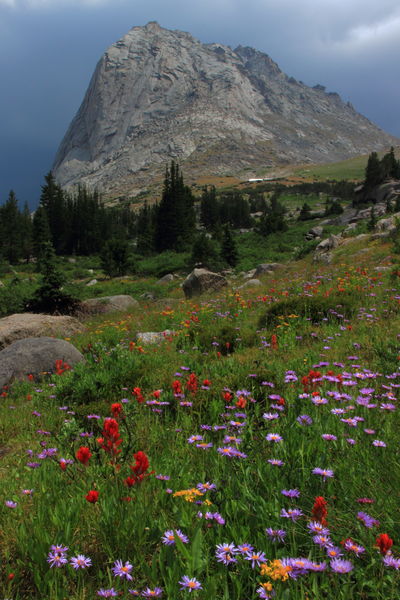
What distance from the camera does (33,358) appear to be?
6.99 m

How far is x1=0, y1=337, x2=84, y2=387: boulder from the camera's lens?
6691mm

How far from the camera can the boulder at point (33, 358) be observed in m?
6.69

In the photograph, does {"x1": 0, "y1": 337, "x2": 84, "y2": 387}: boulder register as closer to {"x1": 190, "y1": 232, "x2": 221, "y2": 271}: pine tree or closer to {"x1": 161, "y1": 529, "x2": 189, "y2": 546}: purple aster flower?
{"x1": 161, "y1": 529, "x2": 189, "y2": 546}: purple aster flower

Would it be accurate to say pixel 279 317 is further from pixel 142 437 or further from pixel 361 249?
pixel 361 249

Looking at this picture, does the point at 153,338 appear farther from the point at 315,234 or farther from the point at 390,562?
the point at 315,234

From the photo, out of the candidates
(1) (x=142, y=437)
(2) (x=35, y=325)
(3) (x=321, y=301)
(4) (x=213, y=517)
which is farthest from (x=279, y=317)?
(2) (x=35, y=325)

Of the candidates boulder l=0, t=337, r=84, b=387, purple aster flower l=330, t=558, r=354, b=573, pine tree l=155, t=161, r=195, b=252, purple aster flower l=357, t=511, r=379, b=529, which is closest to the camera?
purple aster flower l=330, t=558, r=354, b=573

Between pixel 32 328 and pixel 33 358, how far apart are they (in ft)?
15.6

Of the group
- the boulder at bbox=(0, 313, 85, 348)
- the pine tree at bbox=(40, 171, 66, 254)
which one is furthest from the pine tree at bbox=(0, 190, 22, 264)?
the boulder at bbox=(0, 313, 85, 348)

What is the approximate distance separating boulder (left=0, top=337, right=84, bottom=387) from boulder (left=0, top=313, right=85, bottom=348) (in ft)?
12.2

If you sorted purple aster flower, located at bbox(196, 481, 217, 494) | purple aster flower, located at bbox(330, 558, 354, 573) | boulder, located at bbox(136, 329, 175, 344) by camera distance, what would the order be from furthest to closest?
boulder, located at bbox(136, 329, 175, 344), purple aster flower, located at bbox(196, 481, 217, 494), purple aster flower, located at bbox(330, 558, 354, 573)

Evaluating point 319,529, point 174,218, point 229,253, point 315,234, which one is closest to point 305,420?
point 319,529

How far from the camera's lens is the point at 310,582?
1.44 m

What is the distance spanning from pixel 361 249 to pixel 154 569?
58.2 feet
